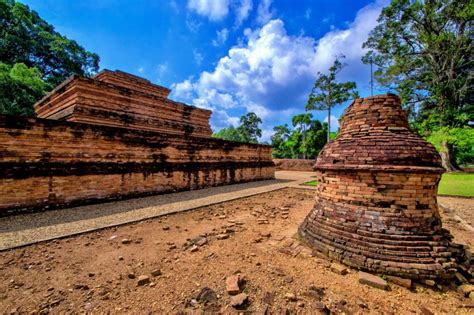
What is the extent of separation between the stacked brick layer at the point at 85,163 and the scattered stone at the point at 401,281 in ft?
23.3

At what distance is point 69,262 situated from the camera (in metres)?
2.75

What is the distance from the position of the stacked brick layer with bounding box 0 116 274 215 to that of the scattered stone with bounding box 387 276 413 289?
710cm

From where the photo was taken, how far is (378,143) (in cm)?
299

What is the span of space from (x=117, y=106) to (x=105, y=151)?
3905 mm

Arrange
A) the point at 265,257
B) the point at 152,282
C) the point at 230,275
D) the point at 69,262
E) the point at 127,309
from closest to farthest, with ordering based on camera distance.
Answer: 1. the point at 127,309
2. the point at 152,282
3. the point at 230,275
4. the point at 69,262
5. the point at 265,257

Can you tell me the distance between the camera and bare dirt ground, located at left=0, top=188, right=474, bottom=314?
199 centimetres

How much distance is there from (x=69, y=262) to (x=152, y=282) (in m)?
1.44

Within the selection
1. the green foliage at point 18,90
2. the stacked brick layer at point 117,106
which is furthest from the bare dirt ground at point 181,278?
the green foliage at point 18,90

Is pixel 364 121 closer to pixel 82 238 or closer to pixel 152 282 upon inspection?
pixel 152 282

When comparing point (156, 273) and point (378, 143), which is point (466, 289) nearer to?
point (378, 143)

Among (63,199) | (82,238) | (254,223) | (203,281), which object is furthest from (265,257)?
(63,199)

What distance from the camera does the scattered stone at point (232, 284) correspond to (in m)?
2.15

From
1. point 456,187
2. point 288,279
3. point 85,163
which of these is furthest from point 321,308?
point 456,187

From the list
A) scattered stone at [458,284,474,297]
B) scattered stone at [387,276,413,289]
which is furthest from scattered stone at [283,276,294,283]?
scattered stone at [458,284,474,297]
